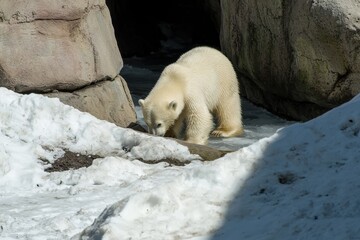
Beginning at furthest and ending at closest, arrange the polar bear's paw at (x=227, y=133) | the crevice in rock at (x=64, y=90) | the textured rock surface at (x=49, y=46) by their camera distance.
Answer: the polar bear's paw at (x=227, y=133)
the crevice in rock at (x=64, y=90)
the textured rock surface at (x=49, y=46)

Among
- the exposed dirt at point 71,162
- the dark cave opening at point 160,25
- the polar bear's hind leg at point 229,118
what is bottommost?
the dark cave opening at point 160,25

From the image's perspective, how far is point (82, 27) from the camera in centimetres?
919

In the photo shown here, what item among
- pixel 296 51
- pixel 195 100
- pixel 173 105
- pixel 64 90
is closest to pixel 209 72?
pixel 195 100

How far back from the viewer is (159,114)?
9.34 metres

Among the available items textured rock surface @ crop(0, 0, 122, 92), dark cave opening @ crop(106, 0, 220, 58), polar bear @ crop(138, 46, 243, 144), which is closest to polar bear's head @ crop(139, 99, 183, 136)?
polar bear @ crop(138, 46, 243, 144)

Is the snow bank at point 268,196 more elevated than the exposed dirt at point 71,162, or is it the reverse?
the snow bank at point 268,196

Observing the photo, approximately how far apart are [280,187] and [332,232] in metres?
0.60

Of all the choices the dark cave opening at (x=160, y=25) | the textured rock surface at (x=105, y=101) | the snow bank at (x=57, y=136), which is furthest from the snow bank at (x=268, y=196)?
the dark cave opening at (x=160, y=25)

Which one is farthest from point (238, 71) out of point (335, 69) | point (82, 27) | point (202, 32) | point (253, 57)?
point (202, 32)

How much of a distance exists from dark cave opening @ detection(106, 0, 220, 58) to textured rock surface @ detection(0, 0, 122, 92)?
Result: 922 cm

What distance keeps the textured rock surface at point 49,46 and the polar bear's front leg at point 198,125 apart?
113 centimetres

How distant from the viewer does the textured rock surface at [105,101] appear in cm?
901

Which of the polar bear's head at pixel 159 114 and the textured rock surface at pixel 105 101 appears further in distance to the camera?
the polar bear's head at pixel 159 114

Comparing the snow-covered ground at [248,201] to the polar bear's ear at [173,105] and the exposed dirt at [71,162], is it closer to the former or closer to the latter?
the exposed dirt at [71,162]
